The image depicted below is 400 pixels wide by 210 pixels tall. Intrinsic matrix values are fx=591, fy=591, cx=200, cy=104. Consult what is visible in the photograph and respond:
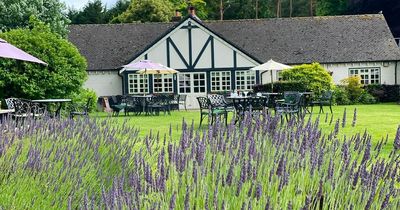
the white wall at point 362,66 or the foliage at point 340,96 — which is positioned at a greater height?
the white wall at point 362,66

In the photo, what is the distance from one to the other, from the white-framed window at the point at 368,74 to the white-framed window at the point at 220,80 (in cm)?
708

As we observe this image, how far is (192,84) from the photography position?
1270 inches

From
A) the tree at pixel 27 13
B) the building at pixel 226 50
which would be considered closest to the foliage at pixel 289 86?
the building at pixel 226 50

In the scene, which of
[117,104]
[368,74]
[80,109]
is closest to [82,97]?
[80,109]

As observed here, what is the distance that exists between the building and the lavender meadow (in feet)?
82.9

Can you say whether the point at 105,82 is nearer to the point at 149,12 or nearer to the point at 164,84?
the point at 164,84

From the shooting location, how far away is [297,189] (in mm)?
3371

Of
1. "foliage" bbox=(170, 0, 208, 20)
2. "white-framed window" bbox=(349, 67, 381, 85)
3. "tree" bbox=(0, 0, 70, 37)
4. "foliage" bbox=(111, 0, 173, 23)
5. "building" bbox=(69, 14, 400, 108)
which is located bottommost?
"white-framed window" bbox=(349, 67, 381, 85)

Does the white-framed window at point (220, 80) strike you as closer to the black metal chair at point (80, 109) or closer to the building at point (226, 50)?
the building at point (226, 50)

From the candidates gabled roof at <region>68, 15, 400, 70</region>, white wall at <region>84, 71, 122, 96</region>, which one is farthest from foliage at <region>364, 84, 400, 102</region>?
white wall at <region>84, 71, 122, 96</region>

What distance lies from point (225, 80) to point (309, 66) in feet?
16.5

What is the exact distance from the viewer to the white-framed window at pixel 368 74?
109ft

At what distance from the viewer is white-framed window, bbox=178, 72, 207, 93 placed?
32.2 metres

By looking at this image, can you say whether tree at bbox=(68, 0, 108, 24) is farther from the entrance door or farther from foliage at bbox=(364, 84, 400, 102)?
foliage at bbox=(364, 84, 400, 102)
